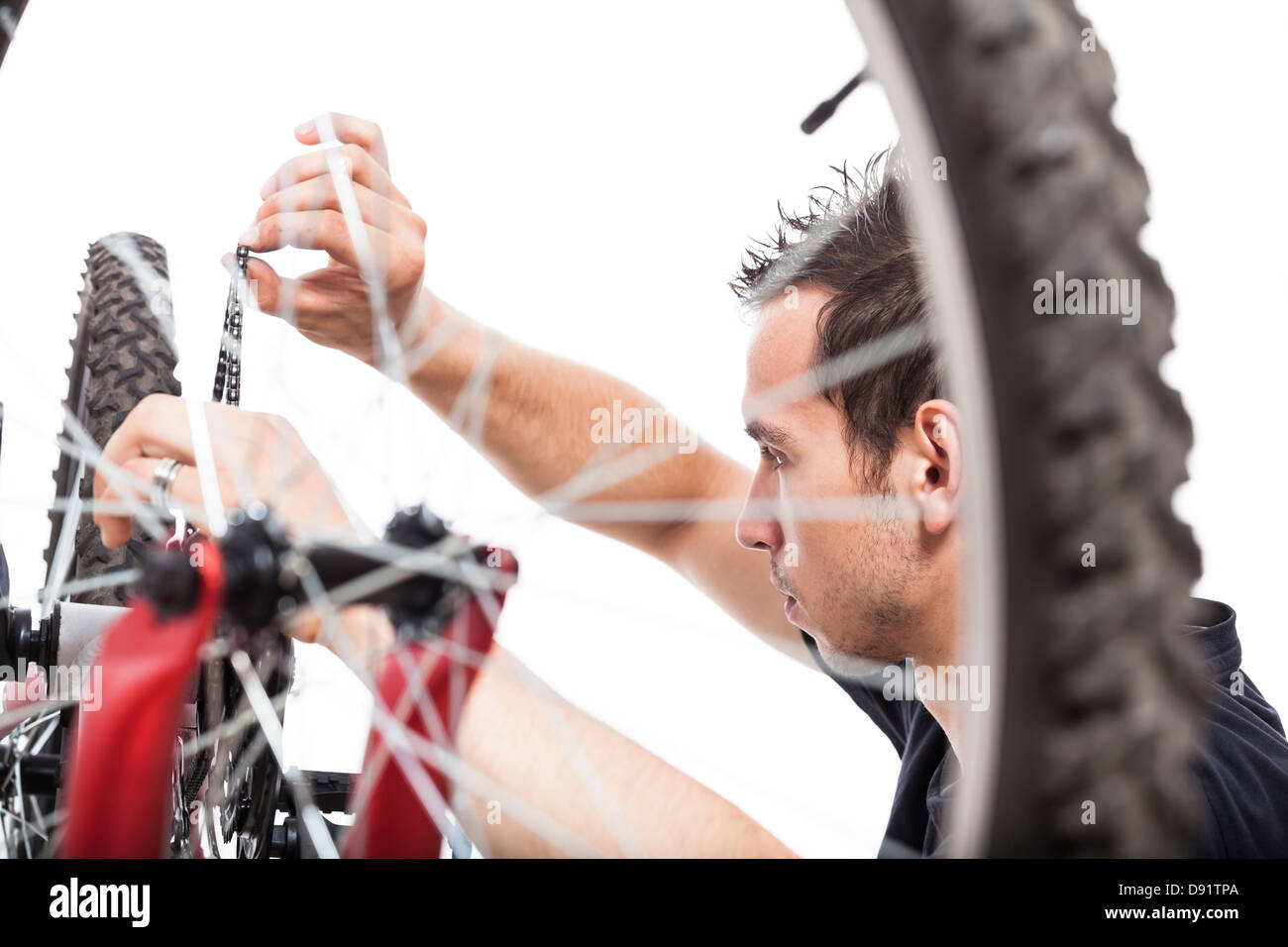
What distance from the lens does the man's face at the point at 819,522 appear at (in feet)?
1.62

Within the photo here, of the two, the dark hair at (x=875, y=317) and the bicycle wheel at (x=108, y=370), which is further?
the bicycle wheel at (x=108, y=370)

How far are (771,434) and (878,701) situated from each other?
0.29 metres

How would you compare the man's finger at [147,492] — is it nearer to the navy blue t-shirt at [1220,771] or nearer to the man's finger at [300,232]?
the man's finger at [300,232]

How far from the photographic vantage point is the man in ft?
1.31

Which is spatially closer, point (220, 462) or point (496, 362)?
point (220, 462)

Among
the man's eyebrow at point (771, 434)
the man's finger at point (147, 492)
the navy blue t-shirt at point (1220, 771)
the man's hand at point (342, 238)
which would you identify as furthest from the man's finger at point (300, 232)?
the navy blue t-shirt at point (1220, 771)

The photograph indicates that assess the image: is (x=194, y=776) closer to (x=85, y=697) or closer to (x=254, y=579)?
(x=85, y=697)

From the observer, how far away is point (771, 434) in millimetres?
530

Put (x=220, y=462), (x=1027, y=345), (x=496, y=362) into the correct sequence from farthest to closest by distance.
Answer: (x=496, y=362) < (x=220, y=462) < (x=1027, y=345)

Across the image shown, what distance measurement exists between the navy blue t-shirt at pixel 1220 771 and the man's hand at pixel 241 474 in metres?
0.23

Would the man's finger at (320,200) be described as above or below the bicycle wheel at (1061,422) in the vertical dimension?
above

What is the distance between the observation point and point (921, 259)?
1.62ft
